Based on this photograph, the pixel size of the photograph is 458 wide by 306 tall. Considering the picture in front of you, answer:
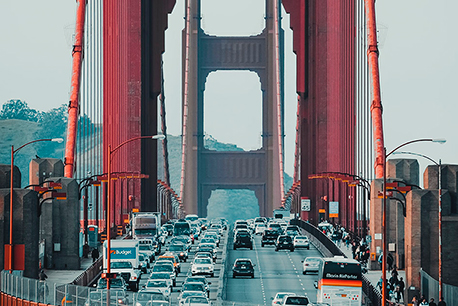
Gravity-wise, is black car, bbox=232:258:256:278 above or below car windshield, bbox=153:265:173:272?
below

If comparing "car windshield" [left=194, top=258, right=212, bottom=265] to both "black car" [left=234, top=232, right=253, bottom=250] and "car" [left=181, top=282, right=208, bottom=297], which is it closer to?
"car" [left=181, top=282, right=208, bottom=297]

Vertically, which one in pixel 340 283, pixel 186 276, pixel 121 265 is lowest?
pixel 186 276

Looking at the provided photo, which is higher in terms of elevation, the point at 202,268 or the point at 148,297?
the point at 148,297

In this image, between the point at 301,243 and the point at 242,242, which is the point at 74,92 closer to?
the point at 242,242

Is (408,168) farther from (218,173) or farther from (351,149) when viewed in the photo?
(218,173)

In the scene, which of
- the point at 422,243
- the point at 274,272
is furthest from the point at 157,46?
the point at 422,243

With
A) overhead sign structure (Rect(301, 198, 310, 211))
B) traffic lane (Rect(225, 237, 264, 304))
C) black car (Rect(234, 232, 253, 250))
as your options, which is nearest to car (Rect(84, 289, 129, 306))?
traffic lane (Rect(225, 237, 264, 304))

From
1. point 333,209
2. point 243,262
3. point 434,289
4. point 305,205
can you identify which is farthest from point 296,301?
point 305,205
